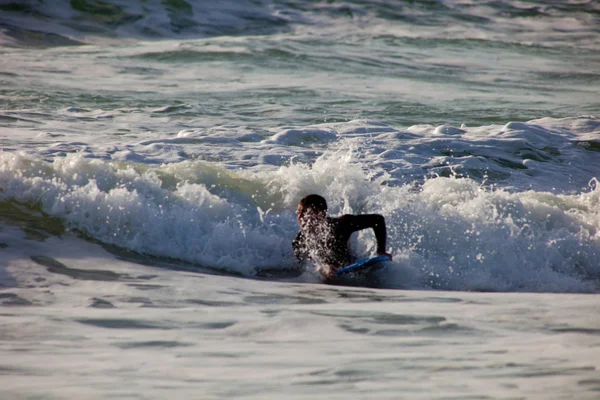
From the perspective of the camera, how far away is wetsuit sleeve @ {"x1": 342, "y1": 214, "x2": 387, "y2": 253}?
6.13 metres

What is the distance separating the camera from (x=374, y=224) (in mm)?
6164

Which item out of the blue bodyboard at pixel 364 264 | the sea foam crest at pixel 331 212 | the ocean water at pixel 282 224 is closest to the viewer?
the ocean water at pixel 282 224

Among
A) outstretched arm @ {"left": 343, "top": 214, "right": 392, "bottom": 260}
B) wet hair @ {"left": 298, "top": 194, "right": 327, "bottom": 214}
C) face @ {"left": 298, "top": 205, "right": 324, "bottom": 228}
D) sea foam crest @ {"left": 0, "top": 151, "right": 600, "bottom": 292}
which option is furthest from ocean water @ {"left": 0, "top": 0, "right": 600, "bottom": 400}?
wet hair @ {"left": 298, "top": 194, "right": 327, "bottom": 214}

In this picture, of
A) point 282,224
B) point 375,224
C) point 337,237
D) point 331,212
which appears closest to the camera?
point 375,224

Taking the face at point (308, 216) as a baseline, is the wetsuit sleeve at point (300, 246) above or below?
below

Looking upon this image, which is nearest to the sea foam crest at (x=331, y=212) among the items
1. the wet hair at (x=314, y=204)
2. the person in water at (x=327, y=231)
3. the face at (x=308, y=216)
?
the person in water at (x=327, y=231)

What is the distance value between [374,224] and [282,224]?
4.93 ft

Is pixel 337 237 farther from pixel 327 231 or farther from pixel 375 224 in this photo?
pixel 375 224

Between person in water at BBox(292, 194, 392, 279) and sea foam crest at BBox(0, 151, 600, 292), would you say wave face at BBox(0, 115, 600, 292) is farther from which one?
person in water at BBox(292, 194, 392, 279)

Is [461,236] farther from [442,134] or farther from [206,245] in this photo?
[442,134]

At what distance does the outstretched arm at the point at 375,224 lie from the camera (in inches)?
241

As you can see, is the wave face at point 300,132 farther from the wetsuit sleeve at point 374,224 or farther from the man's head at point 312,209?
the man's head at point 312,209

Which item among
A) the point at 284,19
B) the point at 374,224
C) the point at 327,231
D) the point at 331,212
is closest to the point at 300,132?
the point at 331,212

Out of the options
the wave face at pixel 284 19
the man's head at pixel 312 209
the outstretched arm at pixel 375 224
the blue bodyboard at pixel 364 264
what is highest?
the wave face at pixel 284 19
